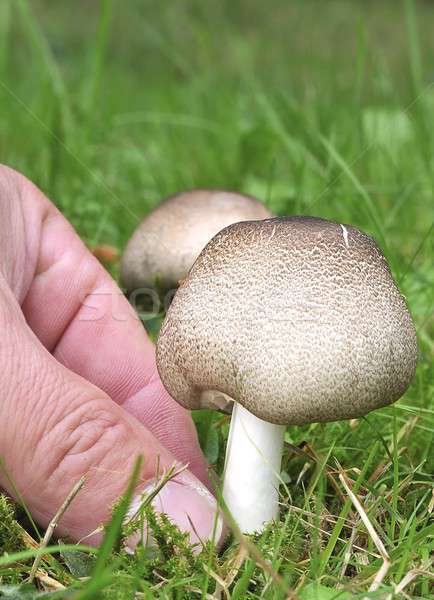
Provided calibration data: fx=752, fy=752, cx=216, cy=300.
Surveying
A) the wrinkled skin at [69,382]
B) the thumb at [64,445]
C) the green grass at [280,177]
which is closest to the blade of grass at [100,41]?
the green grass at [280,177]

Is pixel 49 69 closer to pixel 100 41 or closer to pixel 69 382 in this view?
pixel 100 41

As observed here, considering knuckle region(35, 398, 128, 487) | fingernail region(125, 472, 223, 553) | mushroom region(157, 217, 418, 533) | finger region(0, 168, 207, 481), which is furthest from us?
finger region(0, 168, 207, 481)

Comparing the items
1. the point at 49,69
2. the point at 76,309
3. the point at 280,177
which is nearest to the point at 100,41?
the point at 49,69

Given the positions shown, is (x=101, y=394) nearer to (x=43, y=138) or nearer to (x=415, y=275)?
(x=415, y=275)

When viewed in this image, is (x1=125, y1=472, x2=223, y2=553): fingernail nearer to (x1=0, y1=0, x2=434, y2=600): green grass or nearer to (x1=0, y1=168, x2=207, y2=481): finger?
(x1=0, y1=0, x2=434, y2=600): green grass

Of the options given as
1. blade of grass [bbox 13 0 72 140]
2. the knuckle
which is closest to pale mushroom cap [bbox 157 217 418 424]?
the knuckle

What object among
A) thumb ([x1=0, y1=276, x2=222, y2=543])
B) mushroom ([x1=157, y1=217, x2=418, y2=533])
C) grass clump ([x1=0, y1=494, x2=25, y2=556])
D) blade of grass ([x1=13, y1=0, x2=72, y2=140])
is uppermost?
blade of grass ([x1=13, y1=0, x2=72, y2=140])
